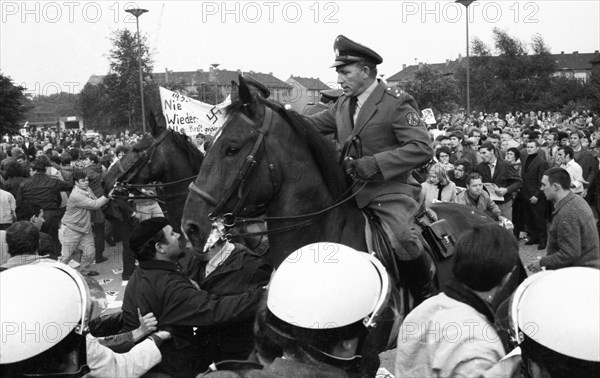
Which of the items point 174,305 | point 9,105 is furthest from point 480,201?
point 9,105

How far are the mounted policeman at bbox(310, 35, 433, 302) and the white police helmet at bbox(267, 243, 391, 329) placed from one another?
180 centimetres

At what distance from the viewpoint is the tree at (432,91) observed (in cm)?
4950

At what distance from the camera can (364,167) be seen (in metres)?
4.18

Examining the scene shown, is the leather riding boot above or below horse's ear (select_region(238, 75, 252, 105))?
below

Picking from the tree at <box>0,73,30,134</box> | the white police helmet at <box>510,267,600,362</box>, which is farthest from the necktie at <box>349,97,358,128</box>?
the tree at <box>0,73,30,134</box>

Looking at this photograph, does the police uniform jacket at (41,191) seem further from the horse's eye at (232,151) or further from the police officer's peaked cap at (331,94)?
the horse's eye at (232,151)

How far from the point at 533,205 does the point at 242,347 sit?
9.81m

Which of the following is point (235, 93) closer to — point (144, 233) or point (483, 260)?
point (144, 233)

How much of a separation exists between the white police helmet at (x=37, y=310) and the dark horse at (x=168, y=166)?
4.69m

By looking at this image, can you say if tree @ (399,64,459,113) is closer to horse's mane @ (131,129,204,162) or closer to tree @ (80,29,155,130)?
tree @ (80,29,155,130)

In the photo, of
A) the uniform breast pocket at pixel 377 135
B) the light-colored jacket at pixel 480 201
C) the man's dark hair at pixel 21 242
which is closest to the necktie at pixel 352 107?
the uniform breast pocket at pixel 377 135

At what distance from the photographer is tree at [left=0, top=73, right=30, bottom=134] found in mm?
34781

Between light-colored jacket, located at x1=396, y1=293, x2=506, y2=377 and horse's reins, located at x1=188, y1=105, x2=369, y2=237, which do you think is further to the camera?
horse's reins, located at x1=188, y1=105, x2=369, y2=237

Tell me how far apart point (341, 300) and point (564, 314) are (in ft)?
2.44
